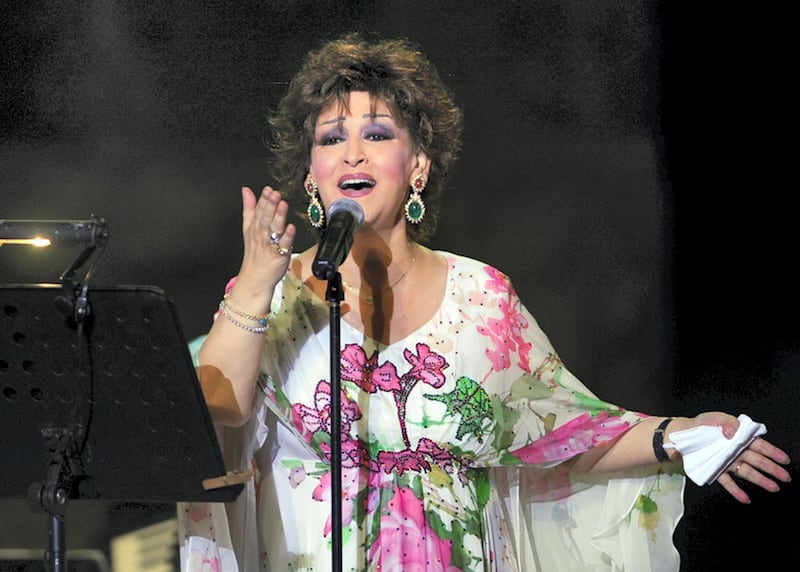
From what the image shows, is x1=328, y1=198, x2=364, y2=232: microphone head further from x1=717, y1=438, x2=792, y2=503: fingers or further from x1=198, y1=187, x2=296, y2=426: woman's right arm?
x1=717, y1=438, x2=792, y2=503: fingers

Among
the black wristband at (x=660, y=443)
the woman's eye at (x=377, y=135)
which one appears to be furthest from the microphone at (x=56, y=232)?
the black wristband at (x=660, y=443)

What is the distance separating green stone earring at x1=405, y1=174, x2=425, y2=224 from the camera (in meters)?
2.38

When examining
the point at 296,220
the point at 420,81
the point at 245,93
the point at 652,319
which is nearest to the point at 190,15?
the point at 245,93

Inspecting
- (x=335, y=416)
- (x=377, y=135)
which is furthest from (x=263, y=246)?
(x=377, y=135)

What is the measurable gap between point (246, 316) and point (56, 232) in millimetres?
422

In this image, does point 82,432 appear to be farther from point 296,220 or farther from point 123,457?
point 296,220

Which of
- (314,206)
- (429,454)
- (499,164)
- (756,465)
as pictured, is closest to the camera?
(756,465)

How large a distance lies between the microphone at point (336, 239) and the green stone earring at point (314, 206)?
1.30 ft

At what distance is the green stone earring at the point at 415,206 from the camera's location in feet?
7.79

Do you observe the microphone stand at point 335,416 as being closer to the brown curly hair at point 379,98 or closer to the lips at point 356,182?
the lips at point 356,182

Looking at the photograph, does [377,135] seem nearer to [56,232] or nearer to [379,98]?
[379,98]

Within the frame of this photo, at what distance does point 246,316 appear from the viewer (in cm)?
203

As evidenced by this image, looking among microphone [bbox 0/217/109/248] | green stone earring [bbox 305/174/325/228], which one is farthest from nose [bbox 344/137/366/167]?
microphone [bbox 0/217/109/248]

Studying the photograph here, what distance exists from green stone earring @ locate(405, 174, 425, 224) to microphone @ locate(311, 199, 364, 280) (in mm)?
438
